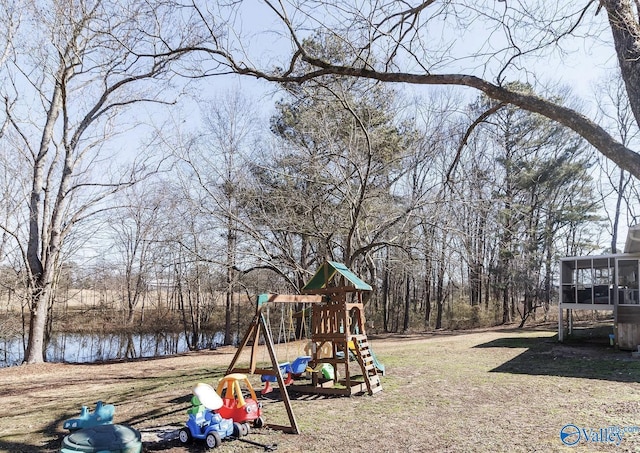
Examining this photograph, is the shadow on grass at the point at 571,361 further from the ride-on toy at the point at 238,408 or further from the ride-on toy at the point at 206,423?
the ride-on toy at the point at 206,423

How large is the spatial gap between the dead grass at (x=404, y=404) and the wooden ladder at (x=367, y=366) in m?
0.19

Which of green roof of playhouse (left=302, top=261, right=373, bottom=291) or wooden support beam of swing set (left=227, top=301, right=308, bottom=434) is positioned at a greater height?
green roof of playhouse (left=302, top=261, right=373, bottom=291)

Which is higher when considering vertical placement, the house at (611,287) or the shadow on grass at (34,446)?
the house at (611,287)

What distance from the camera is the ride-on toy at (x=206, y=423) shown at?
15.8 feet

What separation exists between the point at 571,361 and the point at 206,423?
9.59 m

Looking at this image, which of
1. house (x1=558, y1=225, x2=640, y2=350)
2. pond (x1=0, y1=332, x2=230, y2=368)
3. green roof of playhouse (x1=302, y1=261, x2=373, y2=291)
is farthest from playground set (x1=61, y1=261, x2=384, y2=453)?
pond (x1=0, y1=332, x2=230, y2=368)

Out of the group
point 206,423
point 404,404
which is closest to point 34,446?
point 206,423

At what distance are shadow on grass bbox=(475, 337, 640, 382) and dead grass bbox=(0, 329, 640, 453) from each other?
0.14 feet

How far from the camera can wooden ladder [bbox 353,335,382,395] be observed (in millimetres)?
7387

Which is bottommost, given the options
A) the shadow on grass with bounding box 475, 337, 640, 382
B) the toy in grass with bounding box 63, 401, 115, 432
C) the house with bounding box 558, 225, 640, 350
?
the shadow on grass with bounding box 475, 337, 640, 382

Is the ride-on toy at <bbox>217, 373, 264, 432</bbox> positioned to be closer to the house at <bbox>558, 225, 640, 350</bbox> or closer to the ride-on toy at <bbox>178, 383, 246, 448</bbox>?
the ride-on toy at <bbox>178, 383, 246, 448</bbox>

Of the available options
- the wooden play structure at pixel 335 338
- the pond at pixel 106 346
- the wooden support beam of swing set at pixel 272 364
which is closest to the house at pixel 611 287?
the wooden play structure at pixel 335 338

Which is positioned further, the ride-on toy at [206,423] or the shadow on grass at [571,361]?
the shadow on grass at [571,361]

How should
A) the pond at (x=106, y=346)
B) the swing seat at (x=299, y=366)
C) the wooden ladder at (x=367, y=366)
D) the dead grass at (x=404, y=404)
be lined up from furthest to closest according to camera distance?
1. the pond at (x=106, y=346)
2. the swing seat at (x=299, y=366)
3. the wooden ladder at (x=367, y=366)
4. the dead grass at (x=404, y=404)
